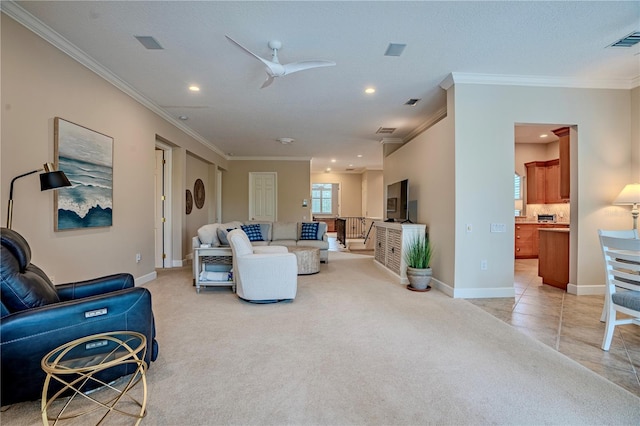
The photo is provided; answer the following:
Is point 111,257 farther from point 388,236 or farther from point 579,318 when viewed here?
point 579,318

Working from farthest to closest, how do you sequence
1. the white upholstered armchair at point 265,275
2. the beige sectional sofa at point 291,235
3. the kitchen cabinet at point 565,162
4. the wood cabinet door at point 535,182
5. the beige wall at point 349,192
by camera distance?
the beige wall at point 349,192
the wood cabinet door at point 535,182
the beige sectional sofa at point 291,235
the kitchen cabinet at point 565,162
the white upholstered armchair at point 265,275

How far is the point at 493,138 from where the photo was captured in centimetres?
398

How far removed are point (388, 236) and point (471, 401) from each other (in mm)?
3835

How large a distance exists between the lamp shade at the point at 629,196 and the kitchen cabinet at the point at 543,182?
3260mm

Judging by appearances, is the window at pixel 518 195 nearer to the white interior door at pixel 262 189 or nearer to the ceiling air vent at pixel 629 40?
the ceiling air vent at pixel 629 40

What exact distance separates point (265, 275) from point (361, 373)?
6.09 ft

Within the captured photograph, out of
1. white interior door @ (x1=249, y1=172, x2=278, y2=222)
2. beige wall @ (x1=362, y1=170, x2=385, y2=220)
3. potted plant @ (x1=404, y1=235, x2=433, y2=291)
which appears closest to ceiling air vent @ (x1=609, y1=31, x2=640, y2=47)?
potted plant @ (x1=404, y1=235, x2=433, y2=291)

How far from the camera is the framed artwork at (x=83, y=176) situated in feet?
10.1

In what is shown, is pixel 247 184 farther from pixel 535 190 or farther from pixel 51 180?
pixel 535 190

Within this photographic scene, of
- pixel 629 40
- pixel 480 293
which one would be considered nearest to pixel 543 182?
pixel 629 40

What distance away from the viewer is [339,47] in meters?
3.19

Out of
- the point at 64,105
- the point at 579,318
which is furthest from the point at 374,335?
the point at 64,105

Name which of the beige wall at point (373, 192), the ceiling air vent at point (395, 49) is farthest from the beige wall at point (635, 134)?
the beige wall at point (373, 192)

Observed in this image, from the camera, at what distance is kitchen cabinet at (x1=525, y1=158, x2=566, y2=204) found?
6.91 metres
